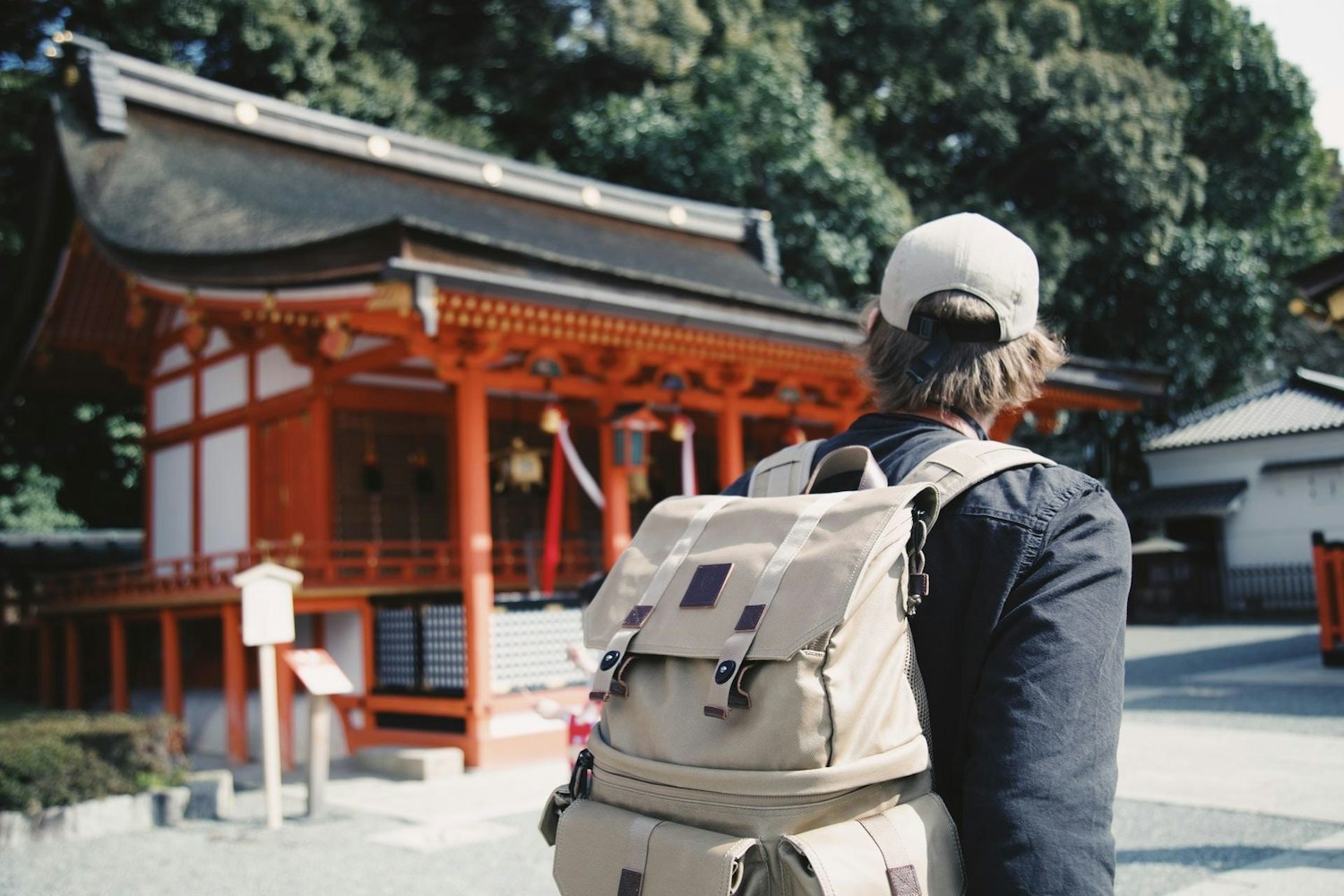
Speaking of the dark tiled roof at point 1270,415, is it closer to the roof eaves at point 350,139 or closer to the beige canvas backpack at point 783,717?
the roof eaves at point 350,139

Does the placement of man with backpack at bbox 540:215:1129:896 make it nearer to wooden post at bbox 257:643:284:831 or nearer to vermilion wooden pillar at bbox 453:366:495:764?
wooden post at bbox 257:643:284:831

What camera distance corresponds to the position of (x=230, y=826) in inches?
239

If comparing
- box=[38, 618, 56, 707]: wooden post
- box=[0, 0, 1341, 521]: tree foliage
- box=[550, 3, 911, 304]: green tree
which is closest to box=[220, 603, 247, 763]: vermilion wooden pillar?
box=[38, 618, 56, 707]: wooden post

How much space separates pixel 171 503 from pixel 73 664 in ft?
6.77

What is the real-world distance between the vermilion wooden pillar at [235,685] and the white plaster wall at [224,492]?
4.47 ft

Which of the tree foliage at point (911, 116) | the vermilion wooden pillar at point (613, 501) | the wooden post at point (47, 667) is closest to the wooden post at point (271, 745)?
the vermilion wooden pillar at point (613, 501)

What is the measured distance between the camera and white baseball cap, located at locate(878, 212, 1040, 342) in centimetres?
148

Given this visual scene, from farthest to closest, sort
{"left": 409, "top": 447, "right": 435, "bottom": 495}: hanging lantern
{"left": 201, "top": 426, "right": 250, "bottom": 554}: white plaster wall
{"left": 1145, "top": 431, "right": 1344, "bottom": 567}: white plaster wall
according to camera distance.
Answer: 1. {"left": 1145, "top": 431, "right": 1344, "bottom": 567}: white plaster wall
2. {"left": 201, "top": 426, "right": 250, "bottom": 554}: white plaster wall
3. {"left": 409, "top": 447, "right": 435, "bottom": 495}: hanging lantern

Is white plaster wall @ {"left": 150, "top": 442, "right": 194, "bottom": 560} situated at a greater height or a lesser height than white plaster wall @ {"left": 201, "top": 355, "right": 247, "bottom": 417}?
lesser

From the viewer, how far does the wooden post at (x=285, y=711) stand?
8094mm

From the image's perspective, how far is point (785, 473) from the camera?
5.44 feet

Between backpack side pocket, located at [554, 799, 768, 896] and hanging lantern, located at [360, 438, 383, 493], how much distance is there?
309 inches

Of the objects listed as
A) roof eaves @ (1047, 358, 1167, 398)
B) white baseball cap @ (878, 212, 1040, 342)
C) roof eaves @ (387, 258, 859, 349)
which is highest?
roof eaves @ (387, 258, 859, 349)

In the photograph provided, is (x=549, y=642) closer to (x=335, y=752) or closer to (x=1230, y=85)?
(x=335, y=752)
